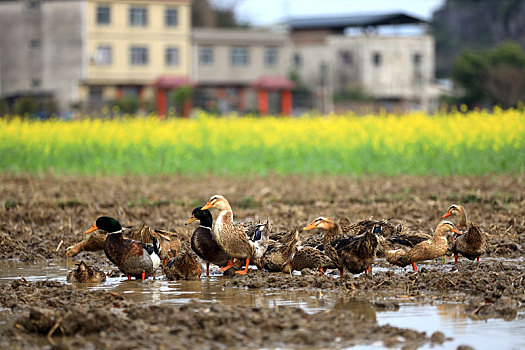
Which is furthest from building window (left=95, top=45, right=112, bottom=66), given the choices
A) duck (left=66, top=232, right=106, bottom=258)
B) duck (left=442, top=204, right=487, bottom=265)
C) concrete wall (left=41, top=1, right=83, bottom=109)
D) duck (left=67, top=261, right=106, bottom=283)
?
duck (left=442, top=204, right=487, bottom=265)

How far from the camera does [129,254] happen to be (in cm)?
804

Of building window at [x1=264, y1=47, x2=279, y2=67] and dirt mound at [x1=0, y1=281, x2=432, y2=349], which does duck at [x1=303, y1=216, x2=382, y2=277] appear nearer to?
dirt mound at [x1=0, y1=281, x2=432, y2=349]

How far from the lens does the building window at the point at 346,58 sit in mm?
66812

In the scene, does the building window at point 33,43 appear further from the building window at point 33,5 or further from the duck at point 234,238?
the duck at point 234,238

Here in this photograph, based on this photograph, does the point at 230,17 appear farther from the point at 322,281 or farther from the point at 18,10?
the point at 322,281

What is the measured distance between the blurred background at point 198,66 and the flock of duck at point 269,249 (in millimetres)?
41267

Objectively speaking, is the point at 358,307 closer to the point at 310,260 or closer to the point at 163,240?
the point at 310,260

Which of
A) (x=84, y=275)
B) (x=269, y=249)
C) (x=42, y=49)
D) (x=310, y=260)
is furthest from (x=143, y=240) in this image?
(x=42, y=49)

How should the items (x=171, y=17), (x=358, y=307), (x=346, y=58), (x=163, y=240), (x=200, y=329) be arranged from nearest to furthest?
(x=200, y=329), (x=358, y=307), (x=163, y=240), (x=171, y=17), (x=346, y=58)

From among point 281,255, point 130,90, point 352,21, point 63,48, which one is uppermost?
point 352,21

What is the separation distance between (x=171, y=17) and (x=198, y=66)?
3925 millimetres

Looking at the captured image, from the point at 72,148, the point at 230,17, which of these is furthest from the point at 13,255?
the point at 230,17

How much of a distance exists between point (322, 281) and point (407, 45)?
62500mm

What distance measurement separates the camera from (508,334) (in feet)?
18.5
